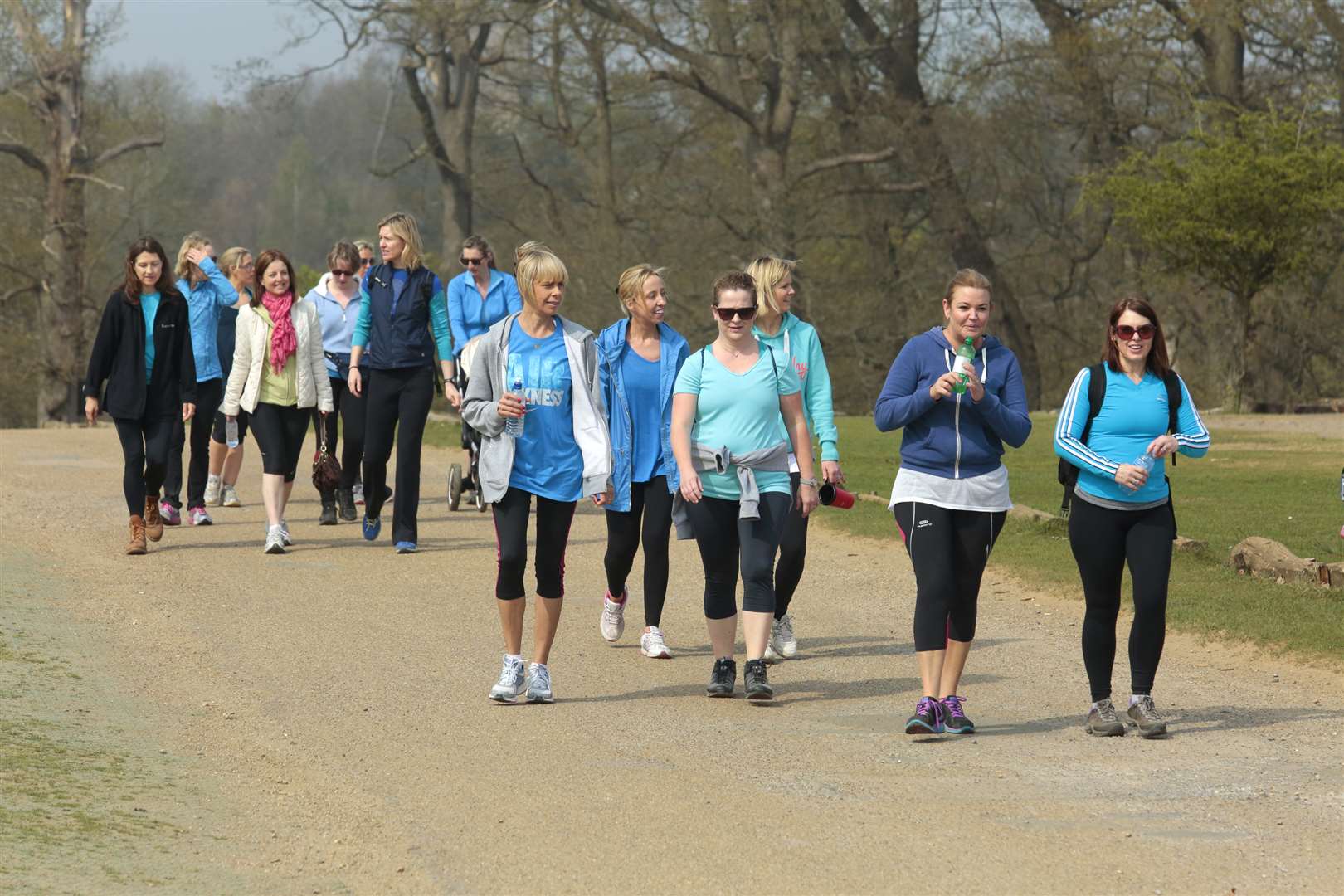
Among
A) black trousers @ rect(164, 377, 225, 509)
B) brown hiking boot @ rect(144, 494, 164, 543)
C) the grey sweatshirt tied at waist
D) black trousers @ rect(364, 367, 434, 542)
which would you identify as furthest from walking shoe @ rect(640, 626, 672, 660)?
black trousers @ rect(164, 377, 225, 509)

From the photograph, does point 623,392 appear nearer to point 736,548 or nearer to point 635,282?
point 635,282

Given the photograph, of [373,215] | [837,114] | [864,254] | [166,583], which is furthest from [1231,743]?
[373,215]

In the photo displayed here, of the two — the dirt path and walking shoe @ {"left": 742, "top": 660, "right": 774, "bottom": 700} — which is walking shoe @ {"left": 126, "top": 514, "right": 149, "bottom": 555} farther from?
walking shoe @ {"left": 742, "top": 660, "right": 774, "bottom": 700}

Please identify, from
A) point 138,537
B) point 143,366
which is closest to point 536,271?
point 143,366

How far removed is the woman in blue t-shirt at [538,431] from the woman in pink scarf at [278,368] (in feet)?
15.6

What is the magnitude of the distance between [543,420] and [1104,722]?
2.53m

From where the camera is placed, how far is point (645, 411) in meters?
8.45

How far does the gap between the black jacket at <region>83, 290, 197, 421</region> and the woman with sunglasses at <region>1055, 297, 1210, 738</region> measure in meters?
6.53

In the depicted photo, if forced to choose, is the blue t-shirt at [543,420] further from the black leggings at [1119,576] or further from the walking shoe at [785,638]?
the black leggings at [1119,576]

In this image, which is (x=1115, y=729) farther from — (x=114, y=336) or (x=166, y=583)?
(x=114, y=336)

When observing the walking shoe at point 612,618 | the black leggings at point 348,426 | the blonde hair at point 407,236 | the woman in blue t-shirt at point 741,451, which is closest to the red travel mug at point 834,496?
the woman in blue t-shirt at point 741,451

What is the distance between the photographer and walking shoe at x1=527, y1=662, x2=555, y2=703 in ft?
24.9

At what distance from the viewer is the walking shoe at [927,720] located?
22.4 ft

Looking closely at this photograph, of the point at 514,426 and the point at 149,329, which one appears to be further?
the point at 149,329
